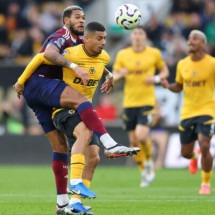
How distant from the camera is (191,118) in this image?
572 inches

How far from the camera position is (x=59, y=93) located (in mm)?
10461

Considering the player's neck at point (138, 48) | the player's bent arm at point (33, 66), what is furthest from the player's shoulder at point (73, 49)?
the player's neck at point (138, 48)

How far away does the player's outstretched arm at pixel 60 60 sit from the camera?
10.2 metres

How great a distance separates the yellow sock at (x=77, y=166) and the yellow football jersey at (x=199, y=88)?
4654mm

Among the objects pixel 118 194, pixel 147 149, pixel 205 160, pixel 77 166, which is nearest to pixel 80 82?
pixel 77 166

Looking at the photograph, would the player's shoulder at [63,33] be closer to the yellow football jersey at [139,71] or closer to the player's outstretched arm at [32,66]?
the player's outstretched arm at [32,66]

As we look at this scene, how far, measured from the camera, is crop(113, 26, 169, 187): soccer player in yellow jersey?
17.0 meters

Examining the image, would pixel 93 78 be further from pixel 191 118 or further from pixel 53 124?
pixel 191 118

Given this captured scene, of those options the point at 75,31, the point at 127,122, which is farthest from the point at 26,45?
the point at 75,31

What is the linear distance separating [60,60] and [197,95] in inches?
181

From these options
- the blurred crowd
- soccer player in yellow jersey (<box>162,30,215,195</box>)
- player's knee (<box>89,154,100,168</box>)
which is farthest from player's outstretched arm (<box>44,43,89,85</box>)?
the blurred crowd

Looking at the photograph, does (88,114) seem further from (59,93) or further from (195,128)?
(195,128)

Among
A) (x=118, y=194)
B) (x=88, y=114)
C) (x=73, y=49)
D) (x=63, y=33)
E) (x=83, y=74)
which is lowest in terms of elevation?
(x=118, y=194)

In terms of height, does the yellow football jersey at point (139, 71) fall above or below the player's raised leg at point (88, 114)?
above
